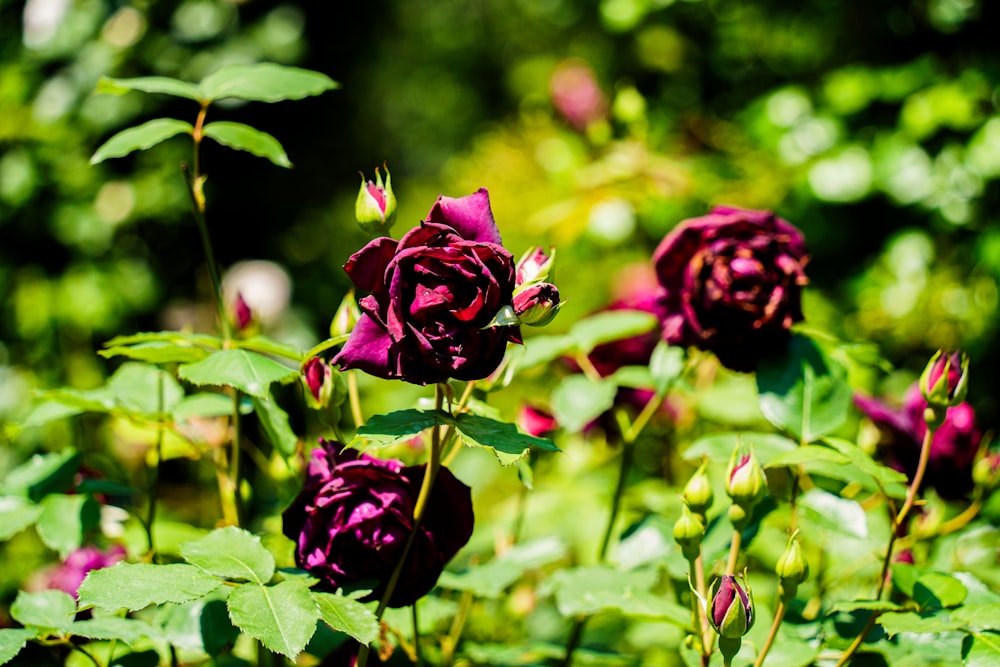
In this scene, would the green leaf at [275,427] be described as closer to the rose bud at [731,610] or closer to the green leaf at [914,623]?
the rose bud at [731,610]

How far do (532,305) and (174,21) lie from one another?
78.9 inches

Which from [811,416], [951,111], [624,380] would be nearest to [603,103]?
[951,111]

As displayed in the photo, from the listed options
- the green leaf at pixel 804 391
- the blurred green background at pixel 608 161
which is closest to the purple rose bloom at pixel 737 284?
the green leaf at pixel 804 391

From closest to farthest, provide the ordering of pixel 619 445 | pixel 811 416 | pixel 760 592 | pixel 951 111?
pixel 811 416 → pixel 760 592 → pixel 619 445 → pixel 951 111

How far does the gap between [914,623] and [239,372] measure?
1.54 ft

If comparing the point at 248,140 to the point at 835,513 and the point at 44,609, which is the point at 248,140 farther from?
the point at 835,513

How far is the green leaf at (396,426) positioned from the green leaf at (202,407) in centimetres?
32

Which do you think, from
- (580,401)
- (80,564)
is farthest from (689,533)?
(80,564)

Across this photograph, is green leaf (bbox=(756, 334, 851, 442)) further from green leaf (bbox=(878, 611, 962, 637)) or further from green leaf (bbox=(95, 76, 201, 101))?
green leaf (bbox=(95, 76, 201, 101))

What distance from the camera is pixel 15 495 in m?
0.77

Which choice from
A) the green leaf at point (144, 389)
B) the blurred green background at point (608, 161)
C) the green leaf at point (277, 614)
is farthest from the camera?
the blurred green background at point (608, 161)

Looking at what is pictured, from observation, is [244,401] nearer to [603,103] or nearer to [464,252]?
[464,252]

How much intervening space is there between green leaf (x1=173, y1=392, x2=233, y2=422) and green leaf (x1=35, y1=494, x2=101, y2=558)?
103mm

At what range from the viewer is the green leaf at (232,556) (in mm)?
563
